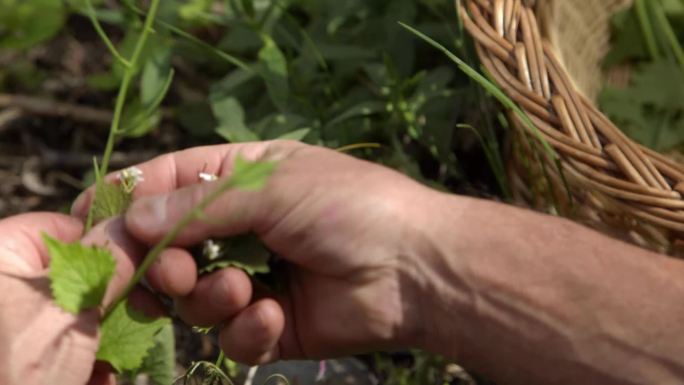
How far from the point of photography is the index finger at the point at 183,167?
49.0 inches

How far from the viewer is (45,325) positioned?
1.06 metres

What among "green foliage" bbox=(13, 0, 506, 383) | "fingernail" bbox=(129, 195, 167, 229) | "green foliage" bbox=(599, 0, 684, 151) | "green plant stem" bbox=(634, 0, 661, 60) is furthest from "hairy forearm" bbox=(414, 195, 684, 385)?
"green plant stem" bbox=(634, 0, 661, 60)

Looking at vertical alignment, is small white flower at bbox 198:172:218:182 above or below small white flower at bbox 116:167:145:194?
above

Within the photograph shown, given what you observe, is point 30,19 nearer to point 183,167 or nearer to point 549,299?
point 183,167

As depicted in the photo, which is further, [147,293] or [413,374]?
[413,374]

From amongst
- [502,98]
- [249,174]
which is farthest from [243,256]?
[502,98]

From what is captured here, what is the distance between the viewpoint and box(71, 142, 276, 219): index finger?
1.24m

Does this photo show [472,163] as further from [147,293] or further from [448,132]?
[147,293]

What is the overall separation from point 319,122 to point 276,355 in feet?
1.68

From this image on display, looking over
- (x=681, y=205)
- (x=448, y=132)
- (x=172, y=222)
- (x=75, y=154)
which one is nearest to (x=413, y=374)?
(x=448, y=132)

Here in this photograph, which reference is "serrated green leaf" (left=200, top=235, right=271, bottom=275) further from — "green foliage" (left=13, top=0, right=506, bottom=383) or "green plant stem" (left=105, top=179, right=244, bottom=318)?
"green foliage" (left=13, top=0, right=506, bottom=383)

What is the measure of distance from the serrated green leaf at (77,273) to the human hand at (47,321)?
1.0 inches

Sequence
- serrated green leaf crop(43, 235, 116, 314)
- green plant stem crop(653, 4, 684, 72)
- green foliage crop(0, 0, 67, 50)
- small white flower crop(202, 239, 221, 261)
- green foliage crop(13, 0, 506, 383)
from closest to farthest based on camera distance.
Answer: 1. serrated green leaf crop(43, 235, 116, 314)
2. small white flower crop(202, 239, 221, 261)
3. green foliage crop(13, 0, 506, 383)
4. green plant stem crop(653, 4, 684, 72)
5. green foliage crop(0, 0, 67, 50)

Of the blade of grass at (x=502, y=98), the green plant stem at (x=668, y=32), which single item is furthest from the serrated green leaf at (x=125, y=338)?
the green plant stem at (x=668, y=32)
